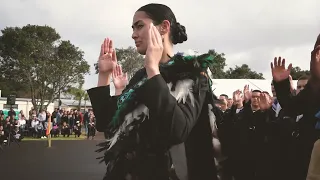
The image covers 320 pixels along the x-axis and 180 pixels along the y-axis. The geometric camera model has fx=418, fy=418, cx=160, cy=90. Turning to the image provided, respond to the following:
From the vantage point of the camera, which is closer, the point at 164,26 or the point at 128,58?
the point at 164,26

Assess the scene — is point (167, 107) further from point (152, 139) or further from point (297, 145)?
point (297, 145)

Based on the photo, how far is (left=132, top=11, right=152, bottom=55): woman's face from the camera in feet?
6.59

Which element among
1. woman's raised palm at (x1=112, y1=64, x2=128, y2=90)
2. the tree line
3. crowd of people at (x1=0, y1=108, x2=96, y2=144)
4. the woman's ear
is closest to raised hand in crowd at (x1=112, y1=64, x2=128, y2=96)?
woman's raised palm at (x1=112, y1=64, x2=128, y2=90)

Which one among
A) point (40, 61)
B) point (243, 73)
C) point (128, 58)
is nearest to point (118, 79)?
point (40, 61)

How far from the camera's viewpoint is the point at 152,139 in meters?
1.73

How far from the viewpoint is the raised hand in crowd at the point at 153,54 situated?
170cm

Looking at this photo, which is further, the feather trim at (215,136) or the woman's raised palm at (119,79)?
the woman's raised palm at (119,79)

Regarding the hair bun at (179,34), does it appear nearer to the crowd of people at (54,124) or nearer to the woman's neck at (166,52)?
the woman's neck at (166,52)

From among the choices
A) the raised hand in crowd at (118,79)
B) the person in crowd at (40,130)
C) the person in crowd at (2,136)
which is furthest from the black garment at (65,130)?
the raised hand in crowd at (118,79)

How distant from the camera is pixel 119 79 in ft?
8.64

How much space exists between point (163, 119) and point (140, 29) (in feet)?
1.95

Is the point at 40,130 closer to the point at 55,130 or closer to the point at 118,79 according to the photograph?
the point at 55,130

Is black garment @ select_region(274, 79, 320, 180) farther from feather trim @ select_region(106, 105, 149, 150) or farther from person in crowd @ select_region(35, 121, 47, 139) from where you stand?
person in crowd @ select_region(35, 121, 47, 139)

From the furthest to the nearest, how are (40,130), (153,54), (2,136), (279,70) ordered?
(40,130)
(2,136)
(279,70)
(153,54)
